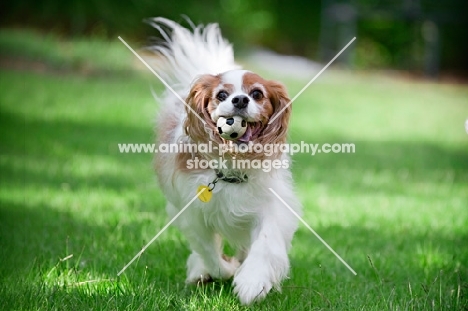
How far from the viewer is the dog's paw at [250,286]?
286cm

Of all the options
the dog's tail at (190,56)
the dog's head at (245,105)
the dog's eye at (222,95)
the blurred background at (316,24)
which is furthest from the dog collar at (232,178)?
the blurred background at (316,24)

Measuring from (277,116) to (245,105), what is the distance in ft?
0.76

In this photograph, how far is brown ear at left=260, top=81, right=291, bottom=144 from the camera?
304 cm

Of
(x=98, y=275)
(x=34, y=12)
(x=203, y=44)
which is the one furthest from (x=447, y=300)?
(x=34, y=12)

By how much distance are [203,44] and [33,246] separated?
1548 millimetres

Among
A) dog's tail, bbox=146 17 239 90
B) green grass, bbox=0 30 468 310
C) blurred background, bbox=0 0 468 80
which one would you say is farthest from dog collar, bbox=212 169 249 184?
blurred background, bbox=0 0 468 80

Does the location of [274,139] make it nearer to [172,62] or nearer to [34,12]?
[172,62]

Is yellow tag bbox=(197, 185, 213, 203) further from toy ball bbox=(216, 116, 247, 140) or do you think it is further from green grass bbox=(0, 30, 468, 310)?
green grass bbox=(0, 30, 468, 310)

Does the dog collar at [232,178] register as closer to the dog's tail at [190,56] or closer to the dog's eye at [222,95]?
the dog's eye at [222,95]

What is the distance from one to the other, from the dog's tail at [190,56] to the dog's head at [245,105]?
0.74 m

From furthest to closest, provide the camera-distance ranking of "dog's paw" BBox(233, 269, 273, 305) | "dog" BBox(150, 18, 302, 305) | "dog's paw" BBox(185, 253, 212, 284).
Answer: "dog's paw" BBox(185, 253, 212, 284) < "dog" BBox(150, 18, 302, 305) < "dog's paw" BBox(233, 269, 273, 305)

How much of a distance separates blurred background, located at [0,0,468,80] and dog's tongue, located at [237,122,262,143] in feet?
36.2

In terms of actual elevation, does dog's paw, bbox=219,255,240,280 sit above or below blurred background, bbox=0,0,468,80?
below

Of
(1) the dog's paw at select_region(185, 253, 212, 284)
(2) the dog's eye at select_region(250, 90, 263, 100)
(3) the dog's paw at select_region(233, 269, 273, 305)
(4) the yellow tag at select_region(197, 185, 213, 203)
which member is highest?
(2) the dog's eye at select_region(250, 90, 263, 100)
